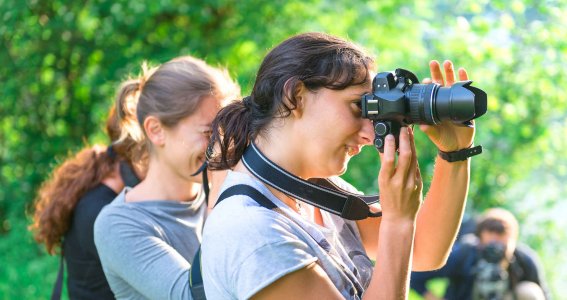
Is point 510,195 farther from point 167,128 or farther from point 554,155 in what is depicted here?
point 167,128

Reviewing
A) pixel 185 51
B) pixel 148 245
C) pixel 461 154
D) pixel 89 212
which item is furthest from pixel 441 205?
pixel 185 51

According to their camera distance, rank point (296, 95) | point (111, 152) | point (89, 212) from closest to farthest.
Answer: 1. point (296, 95)
2. point (89, 212)
3. point (111, 152)

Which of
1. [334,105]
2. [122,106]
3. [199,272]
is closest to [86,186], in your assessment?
[122,106]

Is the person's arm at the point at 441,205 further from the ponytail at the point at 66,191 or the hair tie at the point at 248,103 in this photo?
the ponytail at the point at 66,191

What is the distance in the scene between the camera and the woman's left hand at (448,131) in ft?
6.94

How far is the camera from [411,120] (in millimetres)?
1954

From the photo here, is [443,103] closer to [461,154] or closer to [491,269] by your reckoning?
[461,154]

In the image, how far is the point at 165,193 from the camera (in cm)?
283

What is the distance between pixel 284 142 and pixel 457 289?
11.6 feet

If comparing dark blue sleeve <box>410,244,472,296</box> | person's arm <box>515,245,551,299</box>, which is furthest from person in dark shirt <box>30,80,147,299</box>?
person's arm <box>515,245,551,299</box>

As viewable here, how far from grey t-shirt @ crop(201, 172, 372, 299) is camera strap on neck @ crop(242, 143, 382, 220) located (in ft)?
0.08

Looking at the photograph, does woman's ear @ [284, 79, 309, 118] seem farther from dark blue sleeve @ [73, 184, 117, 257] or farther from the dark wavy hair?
dark blue sleeve @ [73, 184, 117, 257]

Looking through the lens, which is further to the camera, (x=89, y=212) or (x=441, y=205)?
(x=89, y=212)

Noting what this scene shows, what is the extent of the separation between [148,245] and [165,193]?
0.86ft
